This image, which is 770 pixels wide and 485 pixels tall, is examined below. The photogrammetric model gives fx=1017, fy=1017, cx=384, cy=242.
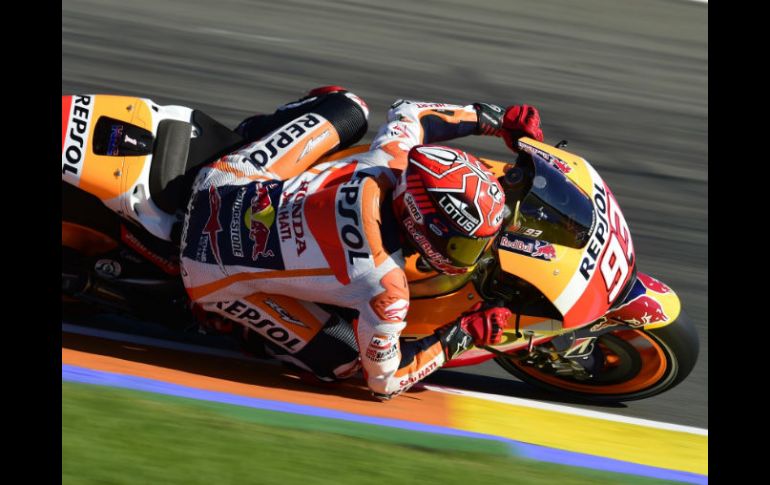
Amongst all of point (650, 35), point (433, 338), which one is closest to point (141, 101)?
point (433, 338)

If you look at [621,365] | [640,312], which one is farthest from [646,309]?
[621,365]

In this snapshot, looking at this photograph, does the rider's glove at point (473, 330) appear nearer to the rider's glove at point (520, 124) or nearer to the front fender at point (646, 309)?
the front fender at point (646, 309)

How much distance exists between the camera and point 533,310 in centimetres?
525

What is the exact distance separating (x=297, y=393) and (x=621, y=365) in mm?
1869

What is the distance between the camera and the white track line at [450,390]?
19.0 ft

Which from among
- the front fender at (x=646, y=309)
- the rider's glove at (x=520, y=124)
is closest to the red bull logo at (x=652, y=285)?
the front fender at (x=646, y=309)

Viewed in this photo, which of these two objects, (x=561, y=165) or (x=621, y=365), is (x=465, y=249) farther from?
(x=621, y=365)

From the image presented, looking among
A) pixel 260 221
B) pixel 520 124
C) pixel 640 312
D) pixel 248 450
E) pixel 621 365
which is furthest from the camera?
pixel 621 365

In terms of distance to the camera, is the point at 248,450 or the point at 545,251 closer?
the point at 248,450

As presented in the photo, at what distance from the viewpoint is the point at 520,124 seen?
572cm

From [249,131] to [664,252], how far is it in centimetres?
319

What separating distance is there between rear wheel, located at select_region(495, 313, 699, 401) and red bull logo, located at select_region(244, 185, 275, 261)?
153 centimetres

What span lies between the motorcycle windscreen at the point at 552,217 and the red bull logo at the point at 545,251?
1.5 inches

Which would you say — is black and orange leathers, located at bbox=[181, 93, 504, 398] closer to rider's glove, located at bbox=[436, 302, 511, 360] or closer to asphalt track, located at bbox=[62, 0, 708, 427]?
rider's glove, located at bbox=[436, 302, 511, 360]
